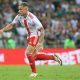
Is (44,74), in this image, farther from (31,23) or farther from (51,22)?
(51,22)

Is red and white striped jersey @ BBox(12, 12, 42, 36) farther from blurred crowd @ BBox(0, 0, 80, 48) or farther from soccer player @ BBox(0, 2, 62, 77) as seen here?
blurred crowd @ BBox(0, 0, 80, 48)

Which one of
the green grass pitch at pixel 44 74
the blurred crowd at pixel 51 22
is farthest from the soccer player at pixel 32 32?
the blurred crowd at pixel 51 22

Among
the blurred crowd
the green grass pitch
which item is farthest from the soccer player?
the blurred crowd

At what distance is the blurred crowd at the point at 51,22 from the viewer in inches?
1037

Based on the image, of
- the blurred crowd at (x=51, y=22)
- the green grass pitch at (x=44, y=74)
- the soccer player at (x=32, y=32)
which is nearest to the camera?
the green grass pitch at (x=44, y=74)

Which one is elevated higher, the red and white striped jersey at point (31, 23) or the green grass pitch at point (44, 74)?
the red and white striped jersey at point (31, 23)

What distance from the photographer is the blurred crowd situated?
86.4 feet

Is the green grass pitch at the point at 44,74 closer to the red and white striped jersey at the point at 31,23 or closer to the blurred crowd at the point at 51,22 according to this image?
the red and white striped jersey at the point at 31,23

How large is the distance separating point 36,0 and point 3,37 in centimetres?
490

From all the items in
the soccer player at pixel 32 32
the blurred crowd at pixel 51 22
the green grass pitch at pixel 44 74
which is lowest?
the blurred crowd at pixel 51 22

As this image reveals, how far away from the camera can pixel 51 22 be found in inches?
1103

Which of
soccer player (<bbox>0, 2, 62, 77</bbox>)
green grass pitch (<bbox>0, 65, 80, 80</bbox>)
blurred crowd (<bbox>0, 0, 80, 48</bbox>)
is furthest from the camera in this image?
blurred crowd (<bbox>0, 0, 80, 48</bbox>)

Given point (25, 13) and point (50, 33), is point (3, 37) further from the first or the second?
point (25, 13)

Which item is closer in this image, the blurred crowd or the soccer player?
the soccer player
